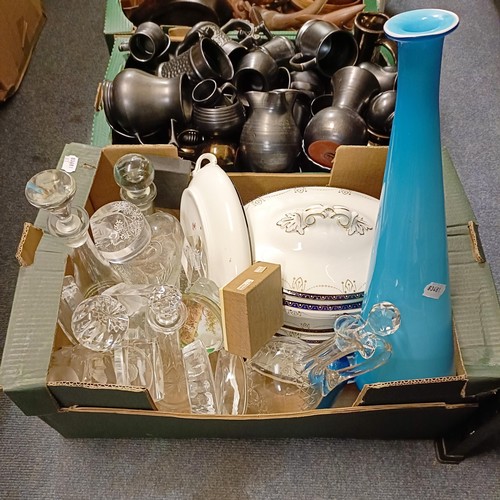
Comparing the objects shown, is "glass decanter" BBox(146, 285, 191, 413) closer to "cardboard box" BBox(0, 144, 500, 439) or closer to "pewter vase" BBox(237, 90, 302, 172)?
"cardboard box" BBox(0, 144, 500, 439)

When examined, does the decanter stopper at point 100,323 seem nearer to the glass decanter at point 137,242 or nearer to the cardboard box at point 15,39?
the glass decanter at point 137,242

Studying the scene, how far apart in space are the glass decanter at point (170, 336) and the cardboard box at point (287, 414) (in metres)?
0.03

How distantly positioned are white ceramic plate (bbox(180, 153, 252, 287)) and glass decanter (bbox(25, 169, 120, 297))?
136 millimetres

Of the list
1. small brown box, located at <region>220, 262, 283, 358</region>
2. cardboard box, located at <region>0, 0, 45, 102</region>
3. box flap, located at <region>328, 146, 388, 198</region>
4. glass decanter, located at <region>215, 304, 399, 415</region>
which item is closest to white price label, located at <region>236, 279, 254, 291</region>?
small brown box, located at <region>220, 262, 283, 358</region>

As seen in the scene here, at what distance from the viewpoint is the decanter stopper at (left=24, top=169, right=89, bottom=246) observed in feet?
1.85

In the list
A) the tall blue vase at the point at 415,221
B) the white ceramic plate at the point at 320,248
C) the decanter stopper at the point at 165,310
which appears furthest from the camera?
the white ceramic plate at the point at 320,248

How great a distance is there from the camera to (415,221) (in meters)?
0.53

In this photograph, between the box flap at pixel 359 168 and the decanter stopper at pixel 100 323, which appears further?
the box flap at pixel 359 168

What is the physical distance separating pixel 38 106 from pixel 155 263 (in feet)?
3.16

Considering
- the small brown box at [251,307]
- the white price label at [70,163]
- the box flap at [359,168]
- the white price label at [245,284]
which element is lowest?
the small brown box at [251,307]

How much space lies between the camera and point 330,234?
2.21 feet

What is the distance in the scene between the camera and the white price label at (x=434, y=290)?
575 millimetres

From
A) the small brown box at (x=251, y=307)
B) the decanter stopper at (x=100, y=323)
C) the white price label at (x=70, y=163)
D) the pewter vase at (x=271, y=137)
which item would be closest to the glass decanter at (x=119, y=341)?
the decanter stopper at (x=100, y=323)

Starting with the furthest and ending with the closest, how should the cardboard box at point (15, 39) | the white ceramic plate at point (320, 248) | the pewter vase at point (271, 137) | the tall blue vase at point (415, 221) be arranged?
the cardboard box at point (15, 39)
the pewter vase at point (271, 137)
the white ceramic plate at point (320, 248)
the tall blue vase at point (415, 221)
